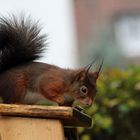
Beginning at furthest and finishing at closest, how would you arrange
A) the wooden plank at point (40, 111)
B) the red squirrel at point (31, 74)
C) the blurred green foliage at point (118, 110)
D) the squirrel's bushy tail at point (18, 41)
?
1. the blurred green foliage at point (118, 110)
2. the squirrel's bushy tail at point (18, 41)
3. the red squirrel at point (31, 74)
4. the wooden plank at point (40, 111)

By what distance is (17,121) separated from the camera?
13.0 feet

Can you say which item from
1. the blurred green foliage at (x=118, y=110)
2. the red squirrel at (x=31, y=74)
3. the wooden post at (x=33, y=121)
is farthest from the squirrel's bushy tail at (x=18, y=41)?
the blurred green foliage at (x=118, y=110)

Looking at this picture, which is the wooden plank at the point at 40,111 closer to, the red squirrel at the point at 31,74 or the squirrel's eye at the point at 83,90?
the red squirrel at the point at 31,74

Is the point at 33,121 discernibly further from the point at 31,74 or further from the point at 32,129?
the point at 31,74

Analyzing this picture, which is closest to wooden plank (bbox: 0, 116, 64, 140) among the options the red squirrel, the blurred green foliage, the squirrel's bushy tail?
the red squirrel

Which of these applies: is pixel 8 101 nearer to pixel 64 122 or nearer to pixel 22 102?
pixel 22 102

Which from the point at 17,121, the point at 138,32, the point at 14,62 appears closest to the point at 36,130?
the point at 17,121

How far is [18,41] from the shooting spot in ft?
15.4

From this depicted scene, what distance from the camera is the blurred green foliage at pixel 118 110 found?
614 cm

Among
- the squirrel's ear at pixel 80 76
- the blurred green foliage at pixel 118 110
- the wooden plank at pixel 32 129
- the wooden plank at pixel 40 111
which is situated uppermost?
the squirrel's ear at pixel 80 76

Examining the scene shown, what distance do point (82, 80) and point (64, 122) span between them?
618 mm

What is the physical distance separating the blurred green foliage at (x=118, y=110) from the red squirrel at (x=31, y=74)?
142cm

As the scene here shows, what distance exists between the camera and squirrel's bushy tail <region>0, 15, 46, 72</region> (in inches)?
180

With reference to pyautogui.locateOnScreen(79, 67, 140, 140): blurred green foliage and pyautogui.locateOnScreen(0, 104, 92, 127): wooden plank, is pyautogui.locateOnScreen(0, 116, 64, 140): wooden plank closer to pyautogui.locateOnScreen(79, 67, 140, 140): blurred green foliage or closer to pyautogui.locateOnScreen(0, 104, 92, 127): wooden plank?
pyautogui.locateOnScreen(0, 104, 92, 127): wooden plank
